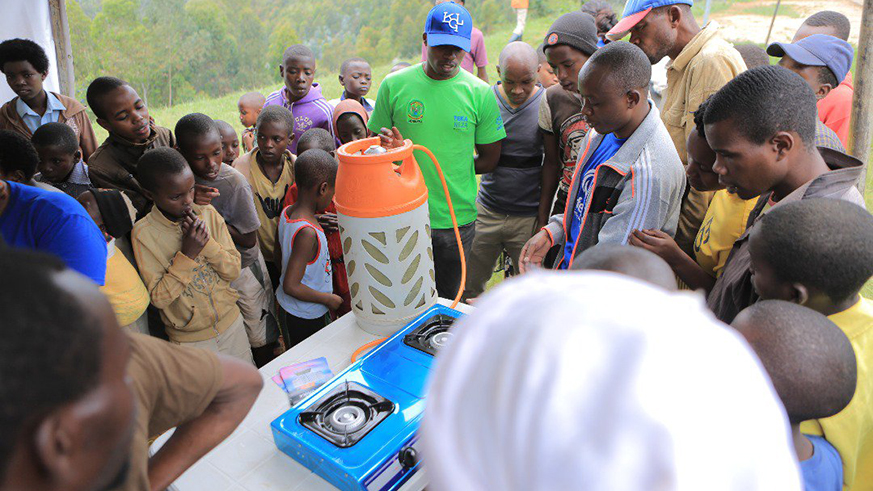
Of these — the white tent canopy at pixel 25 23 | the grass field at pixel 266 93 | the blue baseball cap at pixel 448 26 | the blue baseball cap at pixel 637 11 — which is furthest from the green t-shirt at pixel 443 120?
the grass field at pixel 266 93

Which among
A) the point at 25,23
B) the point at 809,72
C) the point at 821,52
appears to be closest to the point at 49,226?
A: the point at 809,72

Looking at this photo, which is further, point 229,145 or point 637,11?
point 229,145

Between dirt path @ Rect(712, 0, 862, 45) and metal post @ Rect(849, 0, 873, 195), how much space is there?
11.5 meters

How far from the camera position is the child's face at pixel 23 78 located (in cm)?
367

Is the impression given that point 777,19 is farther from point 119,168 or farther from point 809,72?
point 119,168

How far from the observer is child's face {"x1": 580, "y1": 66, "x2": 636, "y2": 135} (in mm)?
2037

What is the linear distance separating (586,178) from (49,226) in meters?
1.98

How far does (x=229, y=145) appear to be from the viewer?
11.7 ft

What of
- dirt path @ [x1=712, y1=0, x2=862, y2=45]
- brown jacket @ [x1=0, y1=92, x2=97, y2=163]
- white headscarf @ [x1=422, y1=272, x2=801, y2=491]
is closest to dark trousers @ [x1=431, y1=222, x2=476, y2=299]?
brown jacket @ [x1=0, y1=92, x2=97, y2=163]

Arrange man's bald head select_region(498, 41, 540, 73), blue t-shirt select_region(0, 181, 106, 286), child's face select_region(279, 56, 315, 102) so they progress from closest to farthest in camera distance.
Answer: blue t-shirt select_region(0, 181, 106, 286), man's bald head select_region(498, 41, 540, 73), child's face select_region(279, 56, 315, 102)

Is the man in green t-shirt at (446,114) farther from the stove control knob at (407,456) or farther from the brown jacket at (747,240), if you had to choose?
the stove control knob at (407,456)

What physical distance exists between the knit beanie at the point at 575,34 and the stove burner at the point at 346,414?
2.32 metres

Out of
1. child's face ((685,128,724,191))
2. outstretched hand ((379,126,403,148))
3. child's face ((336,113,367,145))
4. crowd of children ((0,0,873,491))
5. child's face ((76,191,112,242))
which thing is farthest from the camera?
child's face ((336,113,367,145))

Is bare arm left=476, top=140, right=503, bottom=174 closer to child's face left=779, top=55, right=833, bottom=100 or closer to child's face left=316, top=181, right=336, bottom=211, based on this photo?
child's face left=316, top=181, right=336, bottom=211
